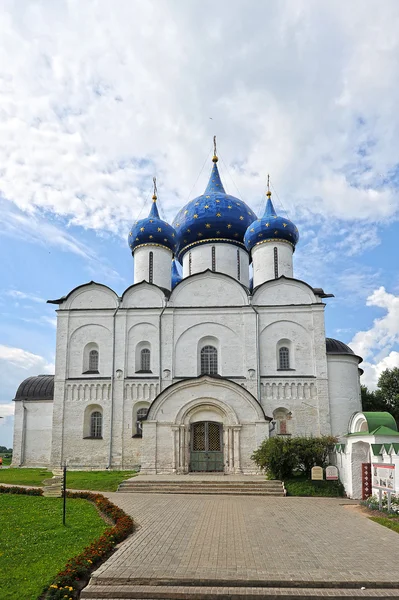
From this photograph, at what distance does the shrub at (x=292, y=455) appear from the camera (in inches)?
686

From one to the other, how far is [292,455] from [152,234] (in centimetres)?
1395

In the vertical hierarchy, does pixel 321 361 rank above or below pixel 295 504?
above

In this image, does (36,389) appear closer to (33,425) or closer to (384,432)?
(33,425)

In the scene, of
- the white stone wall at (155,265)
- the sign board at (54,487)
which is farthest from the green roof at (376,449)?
the white stone wall at (155,265)

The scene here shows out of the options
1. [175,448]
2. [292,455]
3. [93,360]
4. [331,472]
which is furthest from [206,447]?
[93,360]

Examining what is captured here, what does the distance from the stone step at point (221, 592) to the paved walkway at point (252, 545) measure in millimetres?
180

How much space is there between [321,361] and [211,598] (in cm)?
1717

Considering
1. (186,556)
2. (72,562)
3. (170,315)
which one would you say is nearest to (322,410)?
(170,315)

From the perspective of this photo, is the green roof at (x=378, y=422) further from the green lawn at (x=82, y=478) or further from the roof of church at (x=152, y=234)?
the roof of church at (x=152, y=234)

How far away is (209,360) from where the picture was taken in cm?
2356

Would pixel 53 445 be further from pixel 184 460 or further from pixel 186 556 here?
pixel 186 556

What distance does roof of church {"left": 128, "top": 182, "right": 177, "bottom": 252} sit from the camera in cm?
2691

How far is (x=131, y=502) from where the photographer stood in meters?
14.2

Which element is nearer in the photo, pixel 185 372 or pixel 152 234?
pixel 185 372
